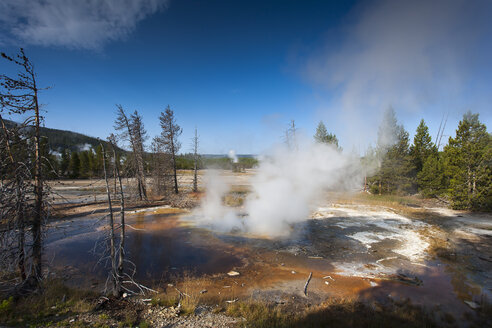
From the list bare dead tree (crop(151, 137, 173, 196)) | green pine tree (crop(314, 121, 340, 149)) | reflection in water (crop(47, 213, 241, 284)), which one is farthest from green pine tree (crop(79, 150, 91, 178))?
green pine tree (crop(314, 121, 340, 149))

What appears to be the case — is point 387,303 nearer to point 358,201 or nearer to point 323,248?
point 323,248

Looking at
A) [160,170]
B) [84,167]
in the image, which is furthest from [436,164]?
[84,167]

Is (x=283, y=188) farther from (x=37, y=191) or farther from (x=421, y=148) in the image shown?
(x=421, y=148)

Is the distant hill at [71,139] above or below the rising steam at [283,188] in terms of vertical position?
above

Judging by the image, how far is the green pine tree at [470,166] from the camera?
69.4ft

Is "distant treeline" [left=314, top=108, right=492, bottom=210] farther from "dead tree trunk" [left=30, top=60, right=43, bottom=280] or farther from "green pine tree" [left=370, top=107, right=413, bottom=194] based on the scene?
"dead tree trunk" [left=30, top=60, right=43, bottom=280]

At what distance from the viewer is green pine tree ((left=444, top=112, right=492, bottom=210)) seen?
21.2 meters

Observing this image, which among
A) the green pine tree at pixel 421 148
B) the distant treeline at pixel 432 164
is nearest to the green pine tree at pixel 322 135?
the distant treeline at pixel 432 164

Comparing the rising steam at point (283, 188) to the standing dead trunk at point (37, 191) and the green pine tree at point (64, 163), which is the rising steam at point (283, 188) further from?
the green pine tree at point (64, 163)

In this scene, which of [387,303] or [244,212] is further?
[244,212]

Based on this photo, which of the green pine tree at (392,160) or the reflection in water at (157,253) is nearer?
the reflection in water at (157,253)

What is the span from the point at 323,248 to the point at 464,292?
5989 millimetres

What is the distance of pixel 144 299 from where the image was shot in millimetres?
7754

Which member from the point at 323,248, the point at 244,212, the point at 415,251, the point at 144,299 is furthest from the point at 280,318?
the point at 244,212
